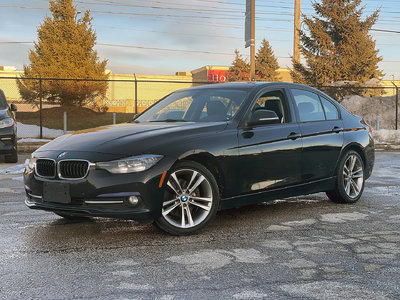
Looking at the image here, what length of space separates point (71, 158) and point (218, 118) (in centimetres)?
165

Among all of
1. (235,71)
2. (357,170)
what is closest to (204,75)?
(235,71)

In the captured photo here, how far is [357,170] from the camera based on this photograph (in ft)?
23.4

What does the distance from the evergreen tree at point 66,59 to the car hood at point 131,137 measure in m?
26.8

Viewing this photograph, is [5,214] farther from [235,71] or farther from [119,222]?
[235,71]

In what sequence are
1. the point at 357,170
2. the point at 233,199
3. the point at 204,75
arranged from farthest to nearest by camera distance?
1. the point at 204,75
2. the point at 357,170
3. the point at 233,199

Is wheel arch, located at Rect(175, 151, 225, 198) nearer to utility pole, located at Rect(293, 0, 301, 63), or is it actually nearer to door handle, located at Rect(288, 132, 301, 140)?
door handle, located at Rect(288, 132, 301, 140)

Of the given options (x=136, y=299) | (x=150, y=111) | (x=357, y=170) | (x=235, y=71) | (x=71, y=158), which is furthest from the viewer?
(x=235, y=71)

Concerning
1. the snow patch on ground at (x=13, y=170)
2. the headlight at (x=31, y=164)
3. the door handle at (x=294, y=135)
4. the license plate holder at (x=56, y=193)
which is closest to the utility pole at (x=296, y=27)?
the snow patch on ground at (x=13, y=170)

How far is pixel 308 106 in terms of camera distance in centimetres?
659

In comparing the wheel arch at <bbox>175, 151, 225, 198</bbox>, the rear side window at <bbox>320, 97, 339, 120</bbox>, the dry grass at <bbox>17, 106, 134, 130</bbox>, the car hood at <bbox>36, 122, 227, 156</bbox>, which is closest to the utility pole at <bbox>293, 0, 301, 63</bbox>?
the dry grass at <bbox>17, 106, 134, 130</bbox>

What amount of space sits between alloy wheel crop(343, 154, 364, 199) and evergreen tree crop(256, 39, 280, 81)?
43120 millimetres

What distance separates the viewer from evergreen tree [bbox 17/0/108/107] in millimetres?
31562

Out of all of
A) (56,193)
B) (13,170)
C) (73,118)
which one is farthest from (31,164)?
(73,118)

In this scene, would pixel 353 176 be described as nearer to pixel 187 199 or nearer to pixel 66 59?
pixel 187 199
